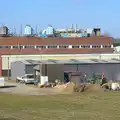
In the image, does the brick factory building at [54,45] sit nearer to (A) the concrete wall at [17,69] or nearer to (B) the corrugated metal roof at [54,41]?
(B) the corrugated metal roof at [54,41]

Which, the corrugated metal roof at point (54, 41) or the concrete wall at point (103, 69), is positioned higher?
the corrugated metal roof at point (54, 41)

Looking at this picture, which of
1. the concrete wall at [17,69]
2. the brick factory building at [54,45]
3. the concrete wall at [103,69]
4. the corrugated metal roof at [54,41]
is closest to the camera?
the concrete wall at [103,69]

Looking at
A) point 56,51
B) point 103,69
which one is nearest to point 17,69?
point 103,69

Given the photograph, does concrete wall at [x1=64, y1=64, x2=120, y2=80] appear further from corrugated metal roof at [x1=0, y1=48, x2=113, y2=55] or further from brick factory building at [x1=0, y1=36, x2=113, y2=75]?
corrugated metal roof at [x1=0, y1=48, x2=113, y2=55]

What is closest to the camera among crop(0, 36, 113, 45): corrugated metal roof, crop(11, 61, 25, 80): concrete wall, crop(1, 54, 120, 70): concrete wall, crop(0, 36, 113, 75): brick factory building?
crop(11, 61, 25, 80): concrete wall

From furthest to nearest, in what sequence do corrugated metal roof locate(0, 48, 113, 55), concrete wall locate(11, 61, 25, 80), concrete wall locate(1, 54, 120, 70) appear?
corrugated metal roof locate(0, 48, 113, 55) → concrete wall locate(1, 54, 120, 70) → concrete wall locate(11, 61, 25, 80)

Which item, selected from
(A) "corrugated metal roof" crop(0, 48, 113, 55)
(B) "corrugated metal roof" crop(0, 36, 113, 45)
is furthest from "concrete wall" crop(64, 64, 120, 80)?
(B) "corrugated metal roof" crop(0, 36, 113, 45)

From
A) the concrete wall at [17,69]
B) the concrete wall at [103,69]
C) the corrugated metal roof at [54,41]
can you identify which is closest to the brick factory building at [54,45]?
the corrugated metal roof at [54,41]

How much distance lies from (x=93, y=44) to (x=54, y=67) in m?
44.4

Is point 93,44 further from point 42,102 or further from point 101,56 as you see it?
point 42,102

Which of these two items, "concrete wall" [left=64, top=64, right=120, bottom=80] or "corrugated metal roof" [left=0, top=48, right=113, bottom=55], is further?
"corrugated metal roof" [left=0, top=48, right=113, bottom=55]

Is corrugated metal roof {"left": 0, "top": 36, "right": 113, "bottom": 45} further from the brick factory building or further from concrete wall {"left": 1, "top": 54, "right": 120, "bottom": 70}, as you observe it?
concrete wall {"left": 1, "top": 54, "right": 120, "bottom": 70}

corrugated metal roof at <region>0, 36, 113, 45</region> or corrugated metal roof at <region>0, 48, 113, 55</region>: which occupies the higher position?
corrugated metal roof at <region>0, 36, 113, 45</region>

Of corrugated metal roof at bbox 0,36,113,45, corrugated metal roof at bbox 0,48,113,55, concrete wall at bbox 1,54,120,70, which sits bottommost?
concrete wall at bbox 1,54,120,70
